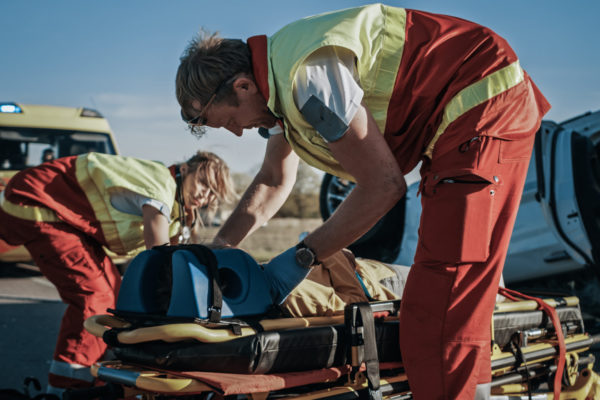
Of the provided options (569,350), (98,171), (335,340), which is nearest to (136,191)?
(98,171)

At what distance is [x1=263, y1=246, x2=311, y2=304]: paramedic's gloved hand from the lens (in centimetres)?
200

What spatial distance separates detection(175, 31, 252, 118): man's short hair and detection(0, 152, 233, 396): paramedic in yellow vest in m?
1.13

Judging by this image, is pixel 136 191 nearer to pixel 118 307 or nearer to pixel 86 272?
pixel 86 272

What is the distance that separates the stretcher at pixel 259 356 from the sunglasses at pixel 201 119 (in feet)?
2.09

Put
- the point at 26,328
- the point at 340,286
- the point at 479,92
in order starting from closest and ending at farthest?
the point at 479,92 → the point at 340,286 → the point at 26,328

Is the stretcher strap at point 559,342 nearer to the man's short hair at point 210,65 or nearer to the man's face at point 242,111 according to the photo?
the man's face at point 242,111

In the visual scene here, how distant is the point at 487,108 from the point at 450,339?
2.27ft

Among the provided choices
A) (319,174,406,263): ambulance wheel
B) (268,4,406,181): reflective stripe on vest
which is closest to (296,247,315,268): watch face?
(268,4,406,181): reflective stripe on vest

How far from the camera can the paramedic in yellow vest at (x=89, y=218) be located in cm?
295

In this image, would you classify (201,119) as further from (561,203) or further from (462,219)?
(561,203)

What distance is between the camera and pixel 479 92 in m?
1.77

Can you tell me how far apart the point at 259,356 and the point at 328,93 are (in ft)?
2.66

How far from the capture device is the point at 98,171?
10.2 feet

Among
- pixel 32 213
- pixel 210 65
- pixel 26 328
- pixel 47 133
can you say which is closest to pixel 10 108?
pixel 47 133
